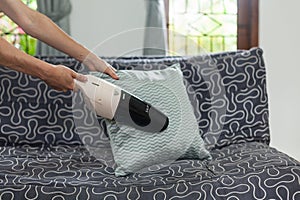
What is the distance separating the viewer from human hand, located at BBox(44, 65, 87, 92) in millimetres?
1698

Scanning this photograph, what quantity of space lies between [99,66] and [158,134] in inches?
14.8

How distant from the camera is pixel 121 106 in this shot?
1.79m

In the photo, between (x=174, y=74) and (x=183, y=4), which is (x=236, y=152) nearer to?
(x=174, y=74)

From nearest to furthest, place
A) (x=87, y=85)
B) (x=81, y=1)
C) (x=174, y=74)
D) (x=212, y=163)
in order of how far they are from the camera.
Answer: (x=87, y=85)
(x=212, y=163)
(x=174, y=74)
(x=81, y=1)

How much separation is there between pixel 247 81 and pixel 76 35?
1075 mm

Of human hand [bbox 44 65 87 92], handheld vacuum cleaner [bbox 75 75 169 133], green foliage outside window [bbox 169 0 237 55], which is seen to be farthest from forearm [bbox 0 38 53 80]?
green foliage outside window [bbox 169 0 237 55]

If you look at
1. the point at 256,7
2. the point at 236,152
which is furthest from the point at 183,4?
the point at 236,152

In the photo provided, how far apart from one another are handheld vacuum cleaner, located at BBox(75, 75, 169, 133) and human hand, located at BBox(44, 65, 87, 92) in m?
0.03

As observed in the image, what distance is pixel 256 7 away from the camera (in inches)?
116

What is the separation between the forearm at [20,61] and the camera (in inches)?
63.0

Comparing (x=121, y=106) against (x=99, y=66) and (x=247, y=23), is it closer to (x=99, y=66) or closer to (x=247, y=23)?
(x=99, y=66)

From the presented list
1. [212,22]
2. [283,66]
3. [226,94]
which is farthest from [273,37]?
[226,94]

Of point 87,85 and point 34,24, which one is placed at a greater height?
point 34,24

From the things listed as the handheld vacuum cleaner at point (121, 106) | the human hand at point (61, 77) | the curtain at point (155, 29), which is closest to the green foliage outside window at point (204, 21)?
the curtain at point (155, 29)
